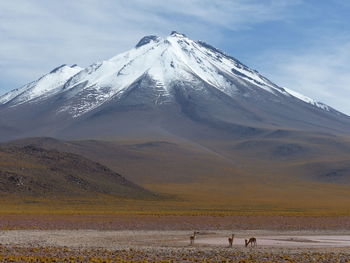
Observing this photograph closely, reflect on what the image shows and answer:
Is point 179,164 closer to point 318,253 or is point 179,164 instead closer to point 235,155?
point 235,155

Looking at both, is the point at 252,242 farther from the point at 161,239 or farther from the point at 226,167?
the point at 226,167

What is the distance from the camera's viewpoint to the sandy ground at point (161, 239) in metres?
35.2

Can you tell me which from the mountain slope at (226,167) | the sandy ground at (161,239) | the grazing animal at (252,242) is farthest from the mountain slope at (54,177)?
the grazing animal at (252,242)

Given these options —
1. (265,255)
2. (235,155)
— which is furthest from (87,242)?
(235,155)

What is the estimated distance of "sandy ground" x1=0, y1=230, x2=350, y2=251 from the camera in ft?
116

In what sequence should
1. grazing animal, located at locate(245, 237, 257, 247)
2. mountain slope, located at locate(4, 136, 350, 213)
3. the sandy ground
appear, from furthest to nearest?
1. mountain slope, located at locate(4, 136, 350, 213)
2. the sandy ground
3. grazing animal, located at locate(245, 237, 257, 247)

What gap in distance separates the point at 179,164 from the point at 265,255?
132 meters

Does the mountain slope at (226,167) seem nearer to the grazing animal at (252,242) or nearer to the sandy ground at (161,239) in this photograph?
the sandy ground at (161,239)

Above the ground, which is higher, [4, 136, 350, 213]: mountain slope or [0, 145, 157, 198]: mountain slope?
[4, 136, 350, 213]: mountain slope

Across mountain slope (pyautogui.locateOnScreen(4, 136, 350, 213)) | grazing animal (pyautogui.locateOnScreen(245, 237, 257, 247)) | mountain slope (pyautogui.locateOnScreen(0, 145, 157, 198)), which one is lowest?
grazing animal (pyautogui.locateOnScreen(245, 237, 257, 247))

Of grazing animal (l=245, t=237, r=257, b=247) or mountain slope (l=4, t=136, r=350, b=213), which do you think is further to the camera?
mountain slope (l=4, t=136, r=350, b=213)

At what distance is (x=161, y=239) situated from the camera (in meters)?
39.5

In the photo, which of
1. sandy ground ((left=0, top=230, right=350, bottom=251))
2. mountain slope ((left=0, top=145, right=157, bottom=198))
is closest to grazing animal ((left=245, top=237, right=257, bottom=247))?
sandy ground ((left=0, top=230, right=350, bottom=251))

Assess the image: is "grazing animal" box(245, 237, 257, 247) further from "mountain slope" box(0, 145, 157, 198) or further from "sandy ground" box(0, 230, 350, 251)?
"mountain slope" box(0, 145, 157, 198)
